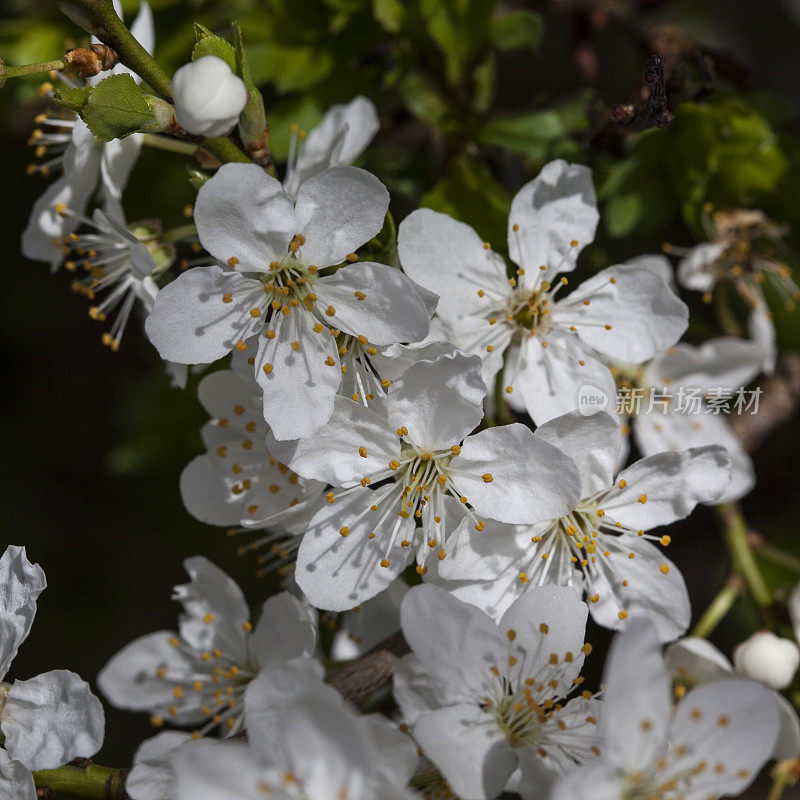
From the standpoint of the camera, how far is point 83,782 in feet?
4.51

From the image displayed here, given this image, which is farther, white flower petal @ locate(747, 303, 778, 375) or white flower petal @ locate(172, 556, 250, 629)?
white flower petal @ locate(747, 303, 778, 375)

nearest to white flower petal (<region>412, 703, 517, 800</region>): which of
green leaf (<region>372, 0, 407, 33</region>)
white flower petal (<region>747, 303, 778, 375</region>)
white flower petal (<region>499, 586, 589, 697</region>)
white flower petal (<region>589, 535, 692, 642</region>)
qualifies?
white flower petal (<region>499, 586, 589, 697</region>)

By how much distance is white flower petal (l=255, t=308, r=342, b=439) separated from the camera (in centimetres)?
131

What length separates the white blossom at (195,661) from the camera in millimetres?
1651

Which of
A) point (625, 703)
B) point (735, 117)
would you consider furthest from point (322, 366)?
point (735, 117)

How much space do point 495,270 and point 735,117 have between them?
72cm

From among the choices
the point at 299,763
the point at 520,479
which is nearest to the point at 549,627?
the point at 520,479

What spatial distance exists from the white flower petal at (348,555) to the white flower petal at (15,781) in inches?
19.3

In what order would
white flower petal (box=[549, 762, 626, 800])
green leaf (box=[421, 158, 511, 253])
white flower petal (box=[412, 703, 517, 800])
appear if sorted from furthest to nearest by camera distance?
green leaf (box=[421, 158, 511, 253])
white flower petal (box=[412, 703, 517, 800])
white flower petal (box=[549, 762, 626, 800])

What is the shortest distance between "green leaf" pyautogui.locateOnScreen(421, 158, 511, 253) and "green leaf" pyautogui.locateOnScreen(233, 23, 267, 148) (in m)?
0.50

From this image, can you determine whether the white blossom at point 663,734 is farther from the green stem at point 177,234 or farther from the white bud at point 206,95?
the green stem at point 177,234

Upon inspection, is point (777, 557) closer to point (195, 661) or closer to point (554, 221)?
point (554, 221)

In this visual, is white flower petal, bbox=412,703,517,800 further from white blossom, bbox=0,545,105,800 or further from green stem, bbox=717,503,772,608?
green stem, bbox=717,503,772,608

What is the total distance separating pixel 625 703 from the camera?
1108 mm
